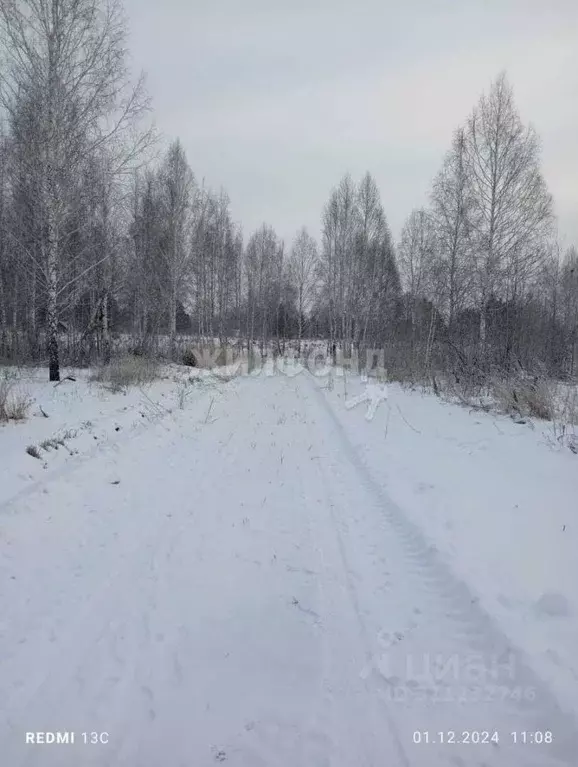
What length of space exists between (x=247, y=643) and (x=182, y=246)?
21.9 m

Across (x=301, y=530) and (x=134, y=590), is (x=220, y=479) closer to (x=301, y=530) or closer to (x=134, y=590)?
(x=301, y=530)

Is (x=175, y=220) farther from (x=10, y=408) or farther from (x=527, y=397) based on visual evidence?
(x=527, y=397)

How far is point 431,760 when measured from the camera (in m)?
1.81

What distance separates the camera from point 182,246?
22000 millimetres

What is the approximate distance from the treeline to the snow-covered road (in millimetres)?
7851

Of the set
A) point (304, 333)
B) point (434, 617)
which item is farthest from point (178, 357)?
point (304, 333)

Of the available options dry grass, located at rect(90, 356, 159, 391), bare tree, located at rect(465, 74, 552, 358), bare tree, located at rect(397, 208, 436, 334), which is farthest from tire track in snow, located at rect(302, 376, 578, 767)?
bare tree, located at rect(397, 208, 436, 334)

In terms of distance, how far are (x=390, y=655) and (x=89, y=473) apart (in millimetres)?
4002

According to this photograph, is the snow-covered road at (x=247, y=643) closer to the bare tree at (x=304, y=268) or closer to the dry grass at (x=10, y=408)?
the dry grass at (x=10, y=408)

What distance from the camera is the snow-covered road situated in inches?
73.7

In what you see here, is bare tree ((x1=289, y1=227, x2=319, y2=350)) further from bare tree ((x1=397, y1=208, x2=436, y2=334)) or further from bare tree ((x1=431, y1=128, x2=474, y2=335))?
bare tree ((x1=431, y1=128, x2=474, y2=335))

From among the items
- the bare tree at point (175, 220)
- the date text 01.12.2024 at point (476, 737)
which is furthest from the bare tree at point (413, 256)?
the date text 01.12.2024 at point (476, 737)

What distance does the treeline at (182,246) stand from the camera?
11.1 metres

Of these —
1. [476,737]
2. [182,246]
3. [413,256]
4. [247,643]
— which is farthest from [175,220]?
[476,737]
